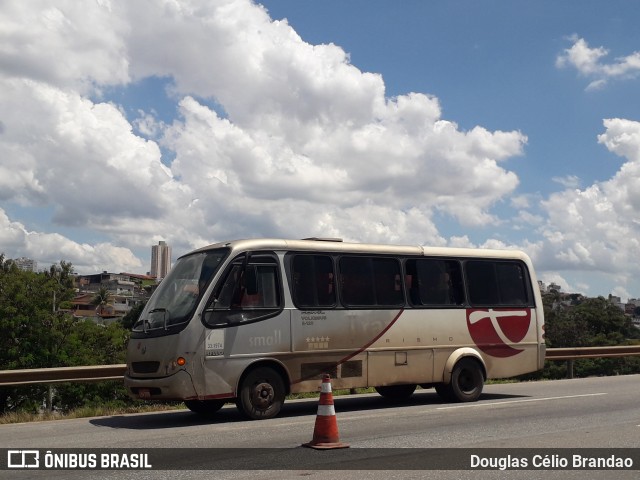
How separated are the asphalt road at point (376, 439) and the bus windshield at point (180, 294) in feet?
5.12

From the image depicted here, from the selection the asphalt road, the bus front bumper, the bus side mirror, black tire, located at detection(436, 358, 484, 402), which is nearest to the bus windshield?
the bus side mirror

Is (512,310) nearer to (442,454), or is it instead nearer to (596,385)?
(596,385)

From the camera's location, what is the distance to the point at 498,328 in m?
16.2

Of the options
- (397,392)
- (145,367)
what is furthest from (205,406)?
(397,392)

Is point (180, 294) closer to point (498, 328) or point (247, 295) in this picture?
point (247, 295)

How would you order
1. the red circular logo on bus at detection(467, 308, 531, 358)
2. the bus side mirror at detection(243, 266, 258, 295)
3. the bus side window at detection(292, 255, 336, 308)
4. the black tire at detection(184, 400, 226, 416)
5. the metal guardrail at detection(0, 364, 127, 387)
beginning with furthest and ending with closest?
the red circular logo on bus at detection(467, 308, 531, 358)
the metal guardrail at detection(0, 364, 127, 387)
the bus side window at detection(292, 255, 336, 308)
the black tire at detection(184, 400, 226, 416)
the bus side mirror at detection(243, 266, 258, 295)

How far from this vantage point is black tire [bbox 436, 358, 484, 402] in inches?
604

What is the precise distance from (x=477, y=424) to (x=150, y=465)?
522 cm

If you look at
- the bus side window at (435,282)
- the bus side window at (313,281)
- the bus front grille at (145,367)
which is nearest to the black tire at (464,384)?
the bus side window at (435,282)

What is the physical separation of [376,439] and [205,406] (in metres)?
4.28

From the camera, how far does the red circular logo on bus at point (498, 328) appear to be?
52.3ft

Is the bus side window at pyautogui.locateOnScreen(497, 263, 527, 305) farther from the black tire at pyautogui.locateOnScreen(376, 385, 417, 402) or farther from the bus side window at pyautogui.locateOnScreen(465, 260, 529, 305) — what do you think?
the black tire at pyautogui.locateOnScreen(376, 385, 417, 402)

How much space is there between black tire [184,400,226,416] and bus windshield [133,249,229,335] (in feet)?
5.41

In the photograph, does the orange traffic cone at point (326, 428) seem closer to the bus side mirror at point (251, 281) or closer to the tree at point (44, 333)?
the bus side mirror at point (251, 281)
